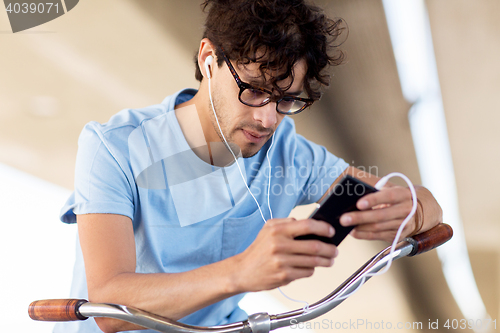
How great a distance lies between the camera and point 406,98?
1.59 meters

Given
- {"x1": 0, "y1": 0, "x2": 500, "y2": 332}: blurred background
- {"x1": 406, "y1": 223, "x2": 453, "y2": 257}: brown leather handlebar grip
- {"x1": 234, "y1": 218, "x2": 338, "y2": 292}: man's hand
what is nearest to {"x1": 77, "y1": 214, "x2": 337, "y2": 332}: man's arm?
{"x1": 234, "y1": 218, "x2": 338, "y2": 292}: man's hand

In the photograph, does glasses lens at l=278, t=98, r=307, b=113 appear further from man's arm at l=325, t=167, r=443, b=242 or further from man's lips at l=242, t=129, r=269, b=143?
man's arm at l=325, t=167, r=443, b=242

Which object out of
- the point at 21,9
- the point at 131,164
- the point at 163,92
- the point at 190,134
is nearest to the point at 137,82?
the point at 163,92

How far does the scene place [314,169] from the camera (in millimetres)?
1254

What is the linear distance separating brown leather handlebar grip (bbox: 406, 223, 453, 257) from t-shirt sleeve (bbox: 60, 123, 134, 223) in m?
0.66

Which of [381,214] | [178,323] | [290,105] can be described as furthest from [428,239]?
[178,323]

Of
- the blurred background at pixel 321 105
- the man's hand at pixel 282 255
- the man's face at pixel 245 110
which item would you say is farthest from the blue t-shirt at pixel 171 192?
the blurred background at pixel 321 105

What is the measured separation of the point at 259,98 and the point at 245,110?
0.05m

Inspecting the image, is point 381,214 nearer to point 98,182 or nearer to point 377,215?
point 377,215

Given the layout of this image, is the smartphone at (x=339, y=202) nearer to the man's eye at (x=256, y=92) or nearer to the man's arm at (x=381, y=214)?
the man's arm at (x=381, y=214)

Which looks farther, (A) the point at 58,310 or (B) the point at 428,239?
(B) the point at 428,239

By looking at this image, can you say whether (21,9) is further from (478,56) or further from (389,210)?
(478,56)

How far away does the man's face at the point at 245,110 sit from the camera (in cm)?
92

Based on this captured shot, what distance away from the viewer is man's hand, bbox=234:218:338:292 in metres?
0.59
